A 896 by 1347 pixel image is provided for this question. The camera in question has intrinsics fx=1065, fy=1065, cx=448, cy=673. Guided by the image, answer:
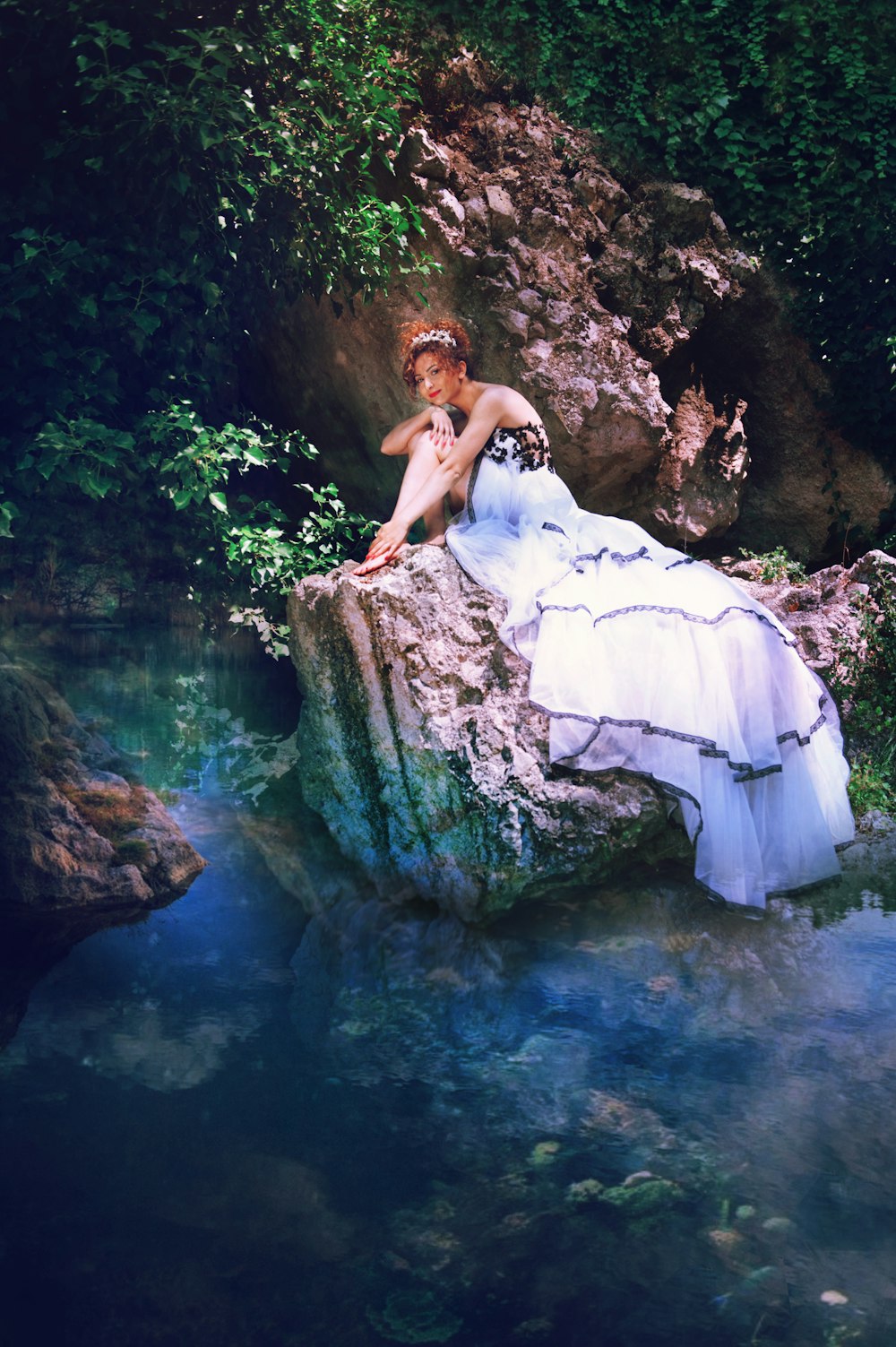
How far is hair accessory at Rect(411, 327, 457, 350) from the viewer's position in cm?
440

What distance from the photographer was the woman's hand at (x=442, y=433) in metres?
4.28

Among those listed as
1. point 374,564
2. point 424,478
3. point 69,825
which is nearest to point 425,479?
point 424,478

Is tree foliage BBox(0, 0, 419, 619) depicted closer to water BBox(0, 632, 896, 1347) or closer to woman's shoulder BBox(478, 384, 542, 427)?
woman's shoulder BBox(478, 384, 542, 427)

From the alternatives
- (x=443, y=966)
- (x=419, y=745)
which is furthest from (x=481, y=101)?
(x=443, y=966)

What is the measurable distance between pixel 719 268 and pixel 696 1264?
4.62 metres

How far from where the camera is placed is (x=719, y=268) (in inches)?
213

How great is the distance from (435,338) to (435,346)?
0.11 feet

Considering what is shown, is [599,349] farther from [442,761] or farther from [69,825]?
[69,825]

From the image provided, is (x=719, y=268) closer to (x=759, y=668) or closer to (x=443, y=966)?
(x=759, y=668)

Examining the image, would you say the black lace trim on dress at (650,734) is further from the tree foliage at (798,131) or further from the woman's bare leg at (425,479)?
the tree foliage at (798,131)

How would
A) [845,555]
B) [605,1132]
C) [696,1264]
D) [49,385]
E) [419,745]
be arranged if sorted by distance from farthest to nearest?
1. [845,555]
2. [49,385]
3. [419,745]
4. [605,1132]
5. [696,1264]

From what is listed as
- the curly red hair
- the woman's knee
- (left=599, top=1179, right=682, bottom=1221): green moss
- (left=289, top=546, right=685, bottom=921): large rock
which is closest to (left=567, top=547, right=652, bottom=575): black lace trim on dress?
(left=289, top=546, right=685, bottom=921): large rock

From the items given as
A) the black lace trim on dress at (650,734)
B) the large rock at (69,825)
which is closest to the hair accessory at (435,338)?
the black lace trim on dress at (650,734)

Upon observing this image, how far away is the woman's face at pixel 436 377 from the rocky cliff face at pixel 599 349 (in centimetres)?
30
